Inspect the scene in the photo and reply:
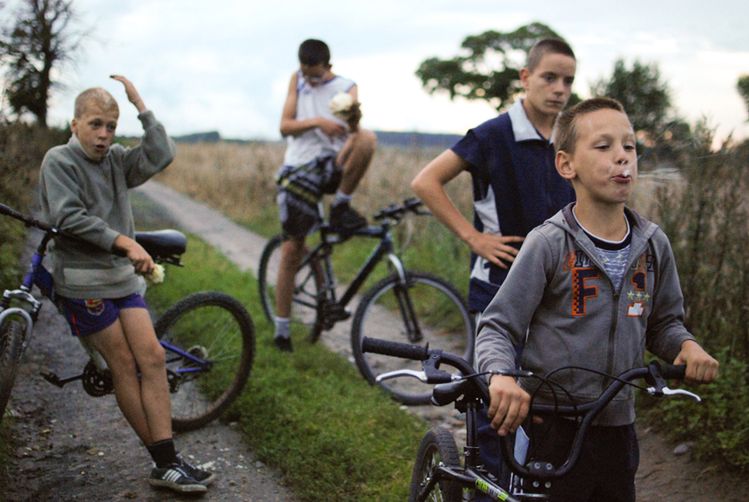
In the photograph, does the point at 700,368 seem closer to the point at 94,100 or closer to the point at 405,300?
the point at 94,100

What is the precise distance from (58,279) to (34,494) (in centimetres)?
104

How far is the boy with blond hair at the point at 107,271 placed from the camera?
3.72m

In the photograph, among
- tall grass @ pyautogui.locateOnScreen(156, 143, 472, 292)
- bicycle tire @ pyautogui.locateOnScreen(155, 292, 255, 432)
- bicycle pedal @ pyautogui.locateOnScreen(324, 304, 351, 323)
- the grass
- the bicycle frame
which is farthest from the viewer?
tall grass @ pyautogui.locateOnScreen(156, 143, 472, 292)

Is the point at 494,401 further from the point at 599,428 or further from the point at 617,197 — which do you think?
the point at 617,197

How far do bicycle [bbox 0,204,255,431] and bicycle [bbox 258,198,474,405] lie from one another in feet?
2.86

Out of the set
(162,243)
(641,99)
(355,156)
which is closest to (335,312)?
(355,156)

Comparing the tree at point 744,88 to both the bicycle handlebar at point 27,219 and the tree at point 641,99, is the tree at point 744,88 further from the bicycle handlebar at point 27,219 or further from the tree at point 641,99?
the bicycle handlebar at point 27,219

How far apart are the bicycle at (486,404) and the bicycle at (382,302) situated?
2.98 meters

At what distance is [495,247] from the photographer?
11.1 ft

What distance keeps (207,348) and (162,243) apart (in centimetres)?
80

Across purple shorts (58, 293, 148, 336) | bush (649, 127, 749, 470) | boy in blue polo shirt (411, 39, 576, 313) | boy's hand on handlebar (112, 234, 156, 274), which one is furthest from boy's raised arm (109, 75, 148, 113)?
bush (649, 127, 749, 470)

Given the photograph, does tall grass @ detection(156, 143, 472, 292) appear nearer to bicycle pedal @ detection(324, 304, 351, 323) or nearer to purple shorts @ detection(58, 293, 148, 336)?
bicycle pedal @ detection(324, 304, 351, 323)

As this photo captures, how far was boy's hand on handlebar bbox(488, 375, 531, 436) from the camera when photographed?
194cm

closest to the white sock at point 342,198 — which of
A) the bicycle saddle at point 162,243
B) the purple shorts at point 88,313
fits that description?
the bicycle saddle at point 162,243
